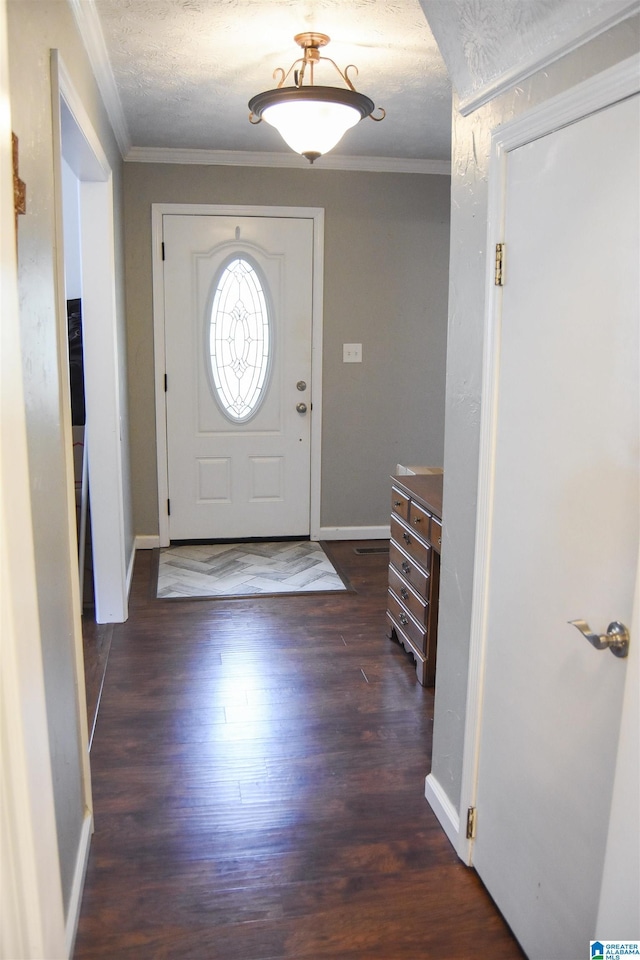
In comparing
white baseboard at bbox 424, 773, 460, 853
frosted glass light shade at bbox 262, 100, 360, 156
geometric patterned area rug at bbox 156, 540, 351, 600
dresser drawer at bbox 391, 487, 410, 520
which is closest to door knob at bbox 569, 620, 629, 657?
white baseboard at bbox 424, 773, 460, 853

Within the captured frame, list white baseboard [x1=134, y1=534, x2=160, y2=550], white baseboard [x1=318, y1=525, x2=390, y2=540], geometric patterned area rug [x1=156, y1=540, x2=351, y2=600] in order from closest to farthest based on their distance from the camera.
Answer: geometric patterned area rug [x1=156, y1=540, x2=351, y2=600] < white baseboard [x1=134, y1=534, x2=160, y2=550] < white baseboard [x1=318, y1=525, x2=390, y2=540]

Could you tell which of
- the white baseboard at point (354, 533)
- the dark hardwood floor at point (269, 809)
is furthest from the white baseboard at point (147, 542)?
the dark hardwood floor at point (269, 809)

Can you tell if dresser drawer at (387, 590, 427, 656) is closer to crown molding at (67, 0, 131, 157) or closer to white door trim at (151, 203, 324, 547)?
white door trim at (151, 203, 324, 547)

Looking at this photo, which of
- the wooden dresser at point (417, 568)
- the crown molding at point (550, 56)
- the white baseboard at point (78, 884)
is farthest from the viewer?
the wooden dresser at point (417, 568)

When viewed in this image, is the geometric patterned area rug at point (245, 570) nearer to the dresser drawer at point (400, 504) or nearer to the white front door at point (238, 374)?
the white front door at point (238, 374)

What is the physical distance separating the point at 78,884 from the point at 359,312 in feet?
12.4

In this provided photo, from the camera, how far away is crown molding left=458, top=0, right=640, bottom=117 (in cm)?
134

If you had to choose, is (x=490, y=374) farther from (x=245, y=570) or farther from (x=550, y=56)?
(x=245, y=570)

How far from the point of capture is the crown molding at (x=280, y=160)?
458cm

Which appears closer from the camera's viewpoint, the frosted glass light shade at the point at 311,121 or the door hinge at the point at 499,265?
the door hinge at the point at 499,265

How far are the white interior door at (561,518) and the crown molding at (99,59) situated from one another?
5.12 ft

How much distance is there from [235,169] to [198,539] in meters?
2.32

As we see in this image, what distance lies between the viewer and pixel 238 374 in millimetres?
4988

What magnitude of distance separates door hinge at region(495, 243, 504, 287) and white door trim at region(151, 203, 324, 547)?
10.5 feet
